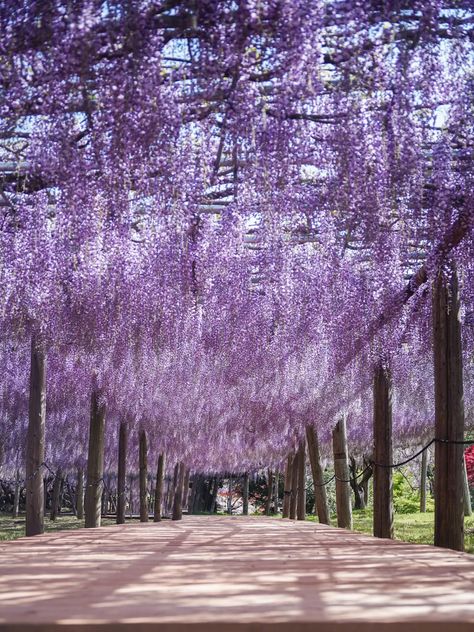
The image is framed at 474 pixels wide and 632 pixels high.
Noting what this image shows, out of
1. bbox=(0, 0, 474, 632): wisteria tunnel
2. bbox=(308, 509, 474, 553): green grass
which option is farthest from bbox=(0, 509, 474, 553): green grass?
bbox=(0, 0, 474, 632): wisteria tunnel

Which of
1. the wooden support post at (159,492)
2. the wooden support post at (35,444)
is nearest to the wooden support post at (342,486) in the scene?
the wooden support post at (35,444)

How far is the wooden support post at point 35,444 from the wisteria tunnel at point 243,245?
3 cm

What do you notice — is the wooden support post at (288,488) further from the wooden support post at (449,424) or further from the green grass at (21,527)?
the wooden support post at (449,424)

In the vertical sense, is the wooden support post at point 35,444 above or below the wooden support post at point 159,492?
above

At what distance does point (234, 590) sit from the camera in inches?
132

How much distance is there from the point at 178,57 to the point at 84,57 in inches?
21.0

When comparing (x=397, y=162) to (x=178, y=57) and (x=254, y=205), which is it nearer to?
(x=178, y=57)

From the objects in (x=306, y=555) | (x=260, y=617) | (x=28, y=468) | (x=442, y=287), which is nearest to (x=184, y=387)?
(x=28, y=468)

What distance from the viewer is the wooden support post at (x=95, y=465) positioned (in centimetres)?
1149

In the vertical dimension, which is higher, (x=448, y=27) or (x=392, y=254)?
(x=448, y=27)

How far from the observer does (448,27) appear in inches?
186

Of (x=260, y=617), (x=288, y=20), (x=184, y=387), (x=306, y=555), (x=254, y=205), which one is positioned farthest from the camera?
(x=184, y=387)

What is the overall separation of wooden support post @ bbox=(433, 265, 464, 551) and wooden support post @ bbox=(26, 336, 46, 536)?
4.65 m

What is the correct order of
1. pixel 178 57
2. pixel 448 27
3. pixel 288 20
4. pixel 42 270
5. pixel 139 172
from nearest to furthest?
pixel 288 20, pixel 178 57, pixel 448 27, pixel 139 172, pixel 42 270
